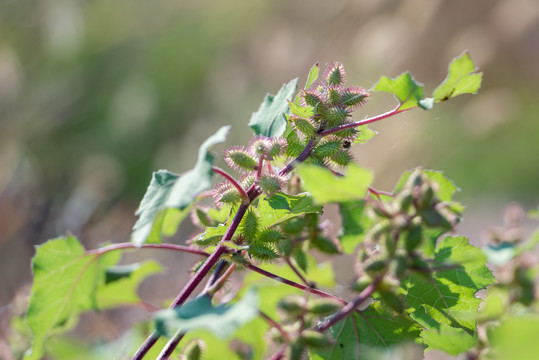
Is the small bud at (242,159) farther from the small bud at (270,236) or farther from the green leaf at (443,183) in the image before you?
the green leaf at (443,183)

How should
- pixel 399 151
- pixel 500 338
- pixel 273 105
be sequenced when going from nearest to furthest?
pixel 500 338 < pixel 273 105 < pixel 399 151

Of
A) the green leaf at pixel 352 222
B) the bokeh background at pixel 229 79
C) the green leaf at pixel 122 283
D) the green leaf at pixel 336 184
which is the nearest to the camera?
the green leaf at pixel 336 184

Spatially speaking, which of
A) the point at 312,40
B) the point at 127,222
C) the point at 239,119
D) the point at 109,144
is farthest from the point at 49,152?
the point at 127,222

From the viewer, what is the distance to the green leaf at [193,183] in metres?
0.59

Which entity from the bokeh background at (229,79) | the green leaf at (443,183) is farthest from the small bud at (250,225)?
the bokeh background at (229,79)

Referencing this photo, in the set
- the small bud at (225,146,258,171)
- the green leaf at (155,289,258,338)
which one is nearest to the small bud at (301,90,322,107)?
the small bud at (225,146,258,171)

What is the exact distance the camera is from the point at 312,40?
22.2 feet

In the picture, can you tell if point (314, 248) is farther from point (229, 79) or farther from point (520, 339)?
point (229, 79)

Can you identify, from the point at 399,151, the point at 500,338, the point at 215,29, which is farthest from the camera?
the point at 215,29

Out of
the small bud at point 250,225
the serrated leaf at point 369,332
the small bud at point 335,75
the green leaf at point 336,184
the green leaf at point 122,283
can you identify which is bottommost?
the serrated leaf at point 369,332

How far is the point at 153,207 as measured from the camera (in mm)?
647

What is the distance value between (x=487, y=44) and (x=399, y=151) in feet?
6.04

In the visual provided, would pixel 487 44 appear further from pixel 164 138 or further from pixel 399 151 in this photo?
pixel 164 138

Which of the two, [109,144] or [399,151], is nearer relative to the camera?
[399,151]
